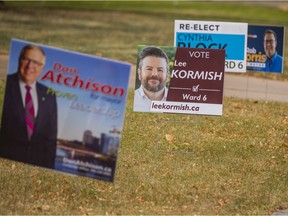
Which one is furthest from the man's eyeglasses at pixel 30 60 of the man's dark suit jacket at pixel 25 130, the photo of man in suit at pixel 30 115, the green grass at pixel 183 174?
the green grass at pixel 183 174

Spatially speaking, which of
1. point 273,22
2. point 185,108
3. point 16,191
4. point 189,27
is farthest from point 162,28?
point 16,191

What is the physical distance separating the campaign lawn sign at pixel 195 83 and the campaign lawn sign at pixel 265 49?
19.7 feet

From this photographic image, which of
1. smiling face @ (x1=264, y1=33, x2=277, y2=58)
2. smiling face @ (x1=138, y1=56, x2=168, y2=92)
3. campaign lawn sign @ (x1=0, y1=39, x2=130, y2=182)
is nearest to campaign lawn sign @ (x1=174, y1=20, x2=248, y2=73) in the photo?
smiling face @ (x1=264, y1=33, x2=277, y2=58)

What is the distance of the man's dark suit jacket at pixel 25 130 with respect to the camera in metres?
9.80

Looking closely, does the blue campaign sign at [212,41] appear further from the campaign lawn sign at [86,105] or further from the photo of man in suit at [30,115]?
the photo of man in suit at [30,115]

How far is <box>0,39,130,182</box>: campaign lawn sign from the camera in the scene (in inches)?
381

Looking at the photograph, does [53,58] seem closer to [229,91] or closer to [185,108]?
[185,108]

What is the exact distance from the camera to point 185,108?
13.3m

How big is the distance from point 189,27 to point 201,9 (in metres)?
31.8

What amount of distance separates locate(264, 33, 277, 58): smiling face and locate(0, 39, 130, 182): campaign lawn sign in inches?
382

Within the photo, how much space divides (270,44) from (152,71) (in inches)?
267

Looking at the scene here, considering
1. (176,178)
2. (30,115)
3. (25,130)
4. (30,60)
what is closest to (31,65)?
(30,60)

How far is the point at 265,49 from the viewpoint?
1912 cm

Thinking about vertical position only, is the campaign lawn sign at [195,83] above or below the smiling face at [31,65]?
above
